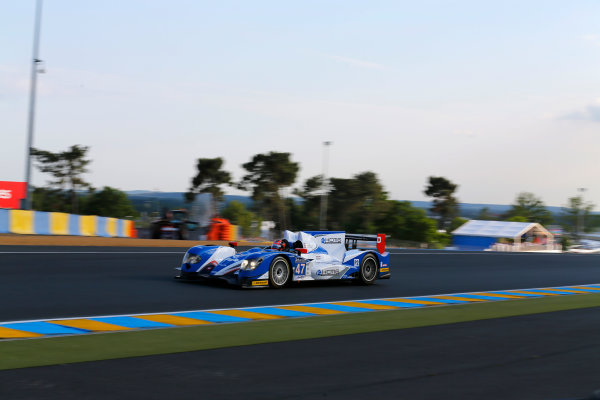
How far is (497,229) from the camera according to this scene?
3063 inches

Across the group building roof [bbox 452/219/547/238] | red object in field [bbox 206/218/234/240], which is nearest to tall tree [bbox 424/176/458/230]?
building roof [bbox 452/219/547/238]

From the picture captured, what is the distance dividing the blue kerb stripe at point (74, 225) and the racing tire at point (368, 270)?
14.6 m

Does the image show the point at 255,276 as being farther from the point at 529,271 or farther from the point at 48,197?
the point at 48,197

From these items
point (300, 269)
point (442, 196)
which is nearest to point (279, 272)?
point (300, 269)

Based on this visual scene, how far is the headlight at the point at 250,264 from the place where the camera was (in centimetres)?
1302

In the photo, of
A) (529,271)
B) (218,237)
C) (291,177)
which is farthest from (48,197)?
(529,271)

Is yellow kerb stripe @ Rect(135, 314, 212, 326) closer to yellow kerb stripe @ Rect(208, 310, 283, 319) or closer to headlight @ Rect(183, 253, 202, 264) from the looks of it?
yellow kerb stripe @ Rect(208, 310, 283, 319)

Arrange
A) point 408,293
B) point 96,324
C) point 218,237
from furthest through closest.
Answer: point 218,237
point 408,293
point 96,324

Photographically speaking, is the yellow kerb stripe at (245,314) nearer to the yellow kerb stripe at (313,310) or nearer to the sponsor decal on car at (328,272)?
the yellow kerb stripe at (313,310)

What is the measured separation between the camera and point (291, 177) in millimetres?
68000

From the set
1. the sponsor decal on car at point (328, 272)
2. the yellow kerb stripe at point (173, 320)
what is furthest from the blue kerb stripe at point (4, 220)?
the yellow kerb stripe at point (173, 320)

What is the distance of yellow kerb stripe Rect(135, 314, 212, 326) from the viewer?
9.10 metres

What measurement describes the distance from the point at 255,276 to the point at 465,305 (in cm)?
400

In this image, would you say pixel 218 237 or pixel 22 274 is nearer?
pixel 22 274
